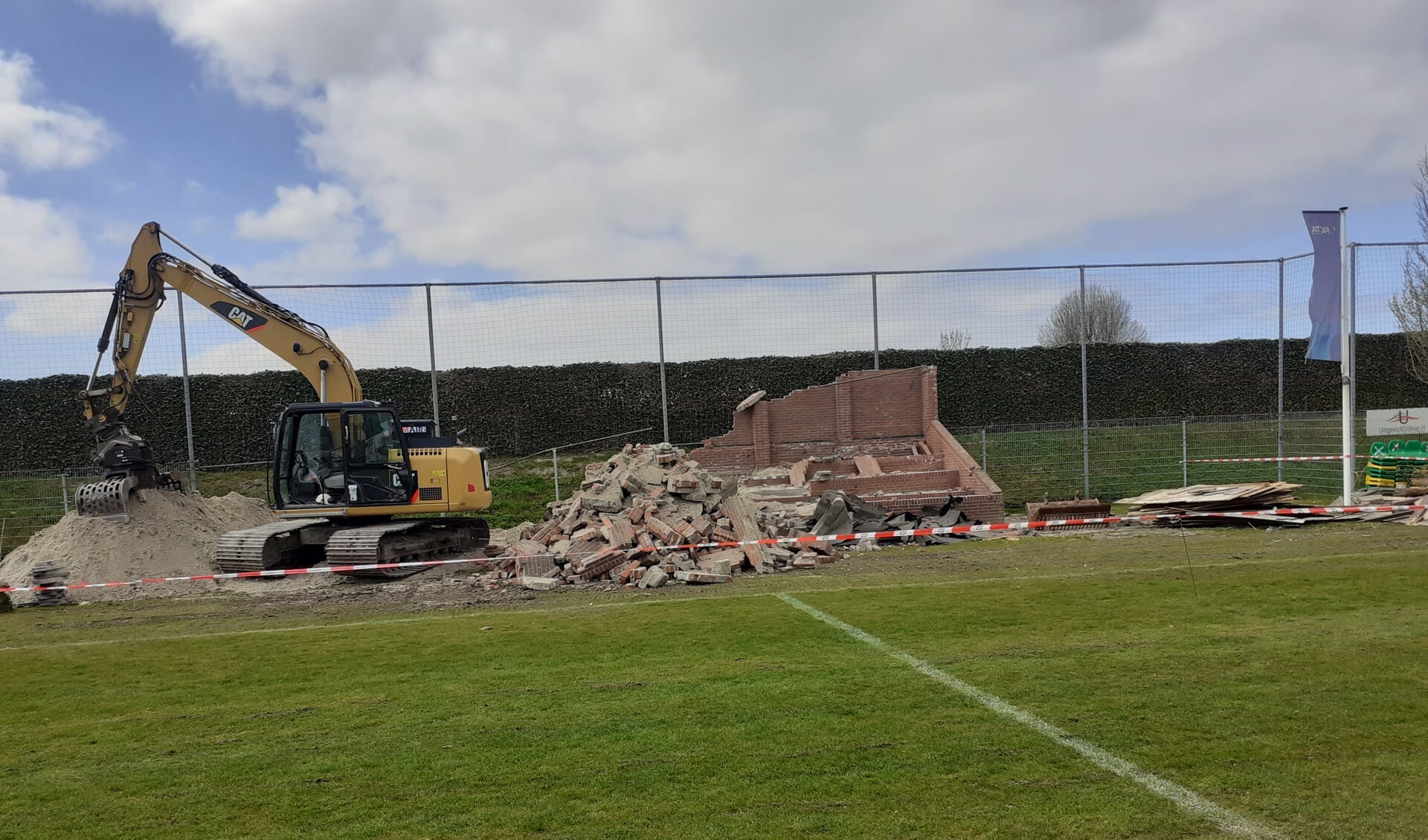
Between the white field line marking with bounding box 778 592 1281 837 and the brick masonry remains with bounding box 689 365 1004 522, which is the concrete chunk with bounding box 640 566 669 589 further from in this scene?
the brick masonry remains with bounding box 689 365 1004 522

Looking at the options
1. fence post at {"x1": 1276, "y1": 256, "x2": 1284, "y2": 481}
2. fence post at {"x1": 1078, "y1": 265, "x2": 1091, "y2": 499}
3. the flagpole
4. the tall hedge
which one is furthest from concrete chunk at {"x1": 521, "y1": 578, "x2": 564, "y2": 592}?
fence post at {"x1": 1276, "y1": 256, "x2": 1284, "y2": 481}

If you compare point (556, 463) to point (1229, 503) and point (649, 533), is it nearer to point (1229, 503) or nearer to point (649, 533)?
point (649, 533)

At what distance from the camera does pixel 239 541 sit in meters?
12.1

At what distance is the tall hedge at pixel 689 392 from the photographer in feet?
57.2

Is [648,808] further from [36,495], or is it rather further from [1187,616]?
[36,495]

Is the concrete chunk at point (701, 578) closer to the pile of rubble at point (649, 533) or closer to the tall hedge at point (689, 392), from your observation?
the pile of rubble at point (649, 533)

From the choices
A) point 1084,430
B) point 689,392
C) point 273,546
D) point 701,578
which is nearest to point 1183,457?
point 1084,430

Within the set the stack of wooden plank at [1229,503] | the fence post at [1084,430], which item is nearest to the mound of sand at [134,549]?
the stack of wooden plank at [1229,503]

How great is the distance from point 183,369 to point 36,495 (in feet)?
11.4

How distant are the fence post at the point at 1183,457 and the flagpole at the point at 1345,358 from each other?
162 inches

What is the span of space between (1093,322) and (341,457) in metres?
16.7

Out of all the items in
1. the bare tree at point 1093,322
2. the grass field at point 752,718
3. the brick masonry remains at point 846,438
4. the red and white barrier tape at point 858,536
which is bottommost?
the red and white barrier tape at point 858,536

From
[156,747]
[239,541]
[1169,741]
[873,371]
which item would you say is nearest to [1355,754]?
[1169,741]

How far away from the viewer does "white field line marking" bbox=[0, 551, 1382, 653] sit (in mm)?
8352
